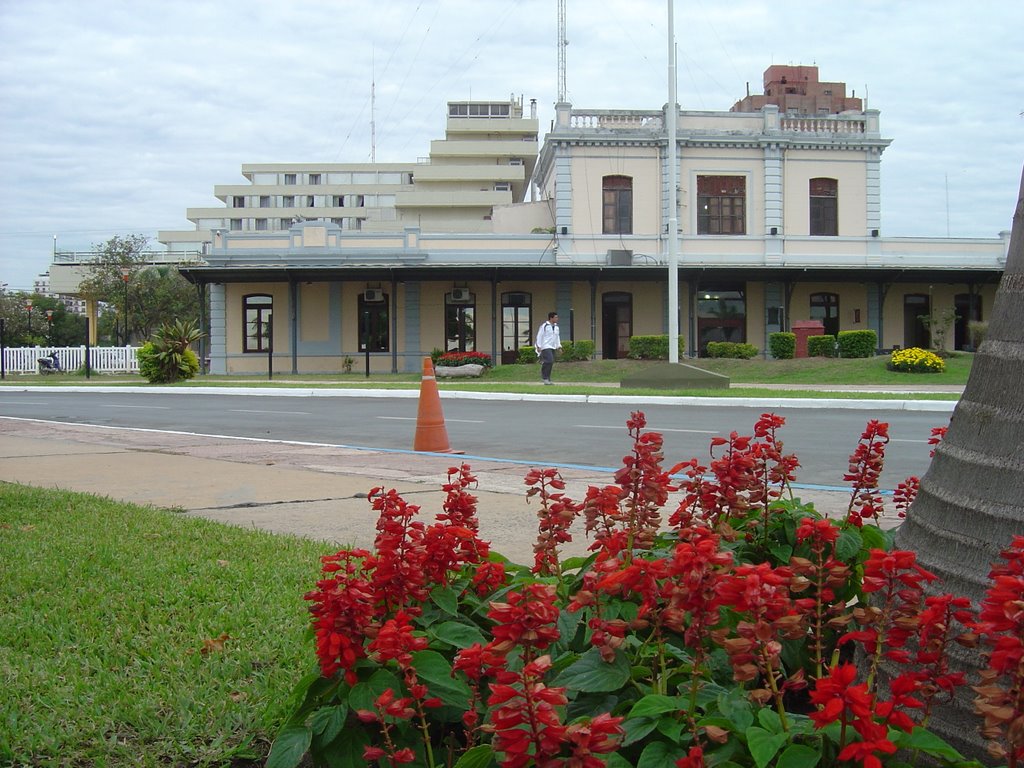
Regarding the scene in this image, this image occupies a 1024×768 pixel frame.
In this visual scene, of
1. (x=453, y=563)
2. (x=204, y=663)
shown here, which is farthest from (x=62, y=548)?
(x=453, y=563)

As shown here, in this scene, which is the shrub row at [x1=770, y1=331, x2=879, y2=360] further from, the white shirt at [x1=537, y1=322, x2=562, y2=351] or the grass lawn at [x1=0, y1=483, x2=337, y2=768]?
the grass lawn at [x1=0, y1=483, x2=337, y2=768]

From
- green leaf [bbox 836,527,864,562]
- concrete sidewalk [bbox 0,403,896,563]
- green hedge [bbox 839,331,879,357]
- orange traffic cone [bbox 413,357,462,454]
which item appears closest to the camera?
green leaf [bbox 836,527,864,562]

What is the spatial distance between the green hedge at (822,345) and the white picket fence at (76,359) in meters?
28.5

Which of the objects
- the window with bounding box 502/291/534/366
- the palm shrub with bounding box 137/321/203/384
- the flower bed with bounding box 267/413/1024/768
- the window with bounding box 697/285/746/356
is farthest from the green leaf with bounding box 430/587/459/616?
the window with bounding box 697/285/746/356

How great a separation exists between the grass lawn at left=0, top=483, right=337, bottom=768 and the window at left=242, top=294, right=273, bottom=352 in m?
32.7

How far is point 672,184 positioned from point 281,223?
83289 mm

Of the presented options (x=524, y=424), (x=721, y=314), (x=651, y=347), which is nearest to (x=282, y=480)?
(x=524, y=424)

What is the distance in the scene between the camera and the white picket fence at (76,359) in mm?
42531

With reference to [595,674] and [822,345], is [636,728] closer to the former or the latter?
[595,674]

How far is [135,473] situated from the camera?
350 inches

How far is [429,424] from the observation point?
36.0 ft

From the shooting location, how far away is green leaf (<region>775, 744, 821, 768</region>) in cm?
169

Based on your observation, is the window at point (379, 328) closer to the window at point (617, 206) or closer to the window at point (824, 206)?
the window at point (617, 206)

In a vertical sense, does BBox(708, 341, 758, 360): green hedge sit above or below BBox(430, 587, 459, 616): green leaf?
above
